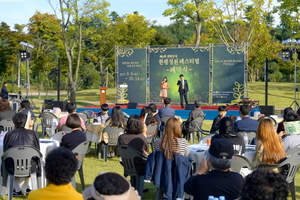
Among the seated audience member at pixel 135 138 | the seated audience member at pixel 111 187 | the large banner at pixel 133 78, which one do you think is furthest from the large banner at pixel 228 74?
the seated audience member at pixel 111 187

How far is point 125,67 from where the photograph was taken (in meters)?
Result: 20.9

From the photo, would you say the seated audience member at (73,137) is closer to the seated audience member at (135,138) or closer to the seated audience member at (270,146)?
the seated audience member at (135,138)

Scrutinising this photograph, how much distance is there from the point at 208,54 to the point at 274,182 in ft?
59.7

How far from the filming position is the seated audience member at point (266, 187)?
1.97m

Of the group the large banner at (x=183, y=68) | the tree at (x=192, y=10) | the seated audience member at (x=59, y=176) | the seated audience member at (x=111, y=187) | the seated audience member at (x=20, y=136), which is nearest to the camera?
the seated audience member at (x=111, y=187)

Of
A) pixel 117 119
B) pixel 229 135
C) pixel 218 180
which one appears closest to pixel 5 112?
pixel 117 119

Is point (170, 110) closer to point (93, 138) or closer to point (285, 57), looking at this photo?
point (93, 138)

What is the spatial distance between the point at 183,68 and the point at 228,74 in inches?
84.5

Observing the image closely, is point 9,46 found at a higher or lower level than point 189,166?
higher

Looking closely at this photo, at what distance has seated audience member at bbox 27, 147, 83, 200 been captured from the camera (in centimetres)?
268

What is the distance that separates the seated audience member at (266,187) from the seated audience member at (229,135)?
2.87 meters

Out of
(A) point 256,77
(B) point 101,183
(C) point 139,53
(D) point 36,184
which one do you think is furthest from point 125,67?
(A) point 256,77

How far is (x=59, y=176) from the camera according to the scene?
268cm

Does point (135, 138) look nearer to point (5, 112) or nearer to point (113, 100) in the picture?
point (5, 112)
